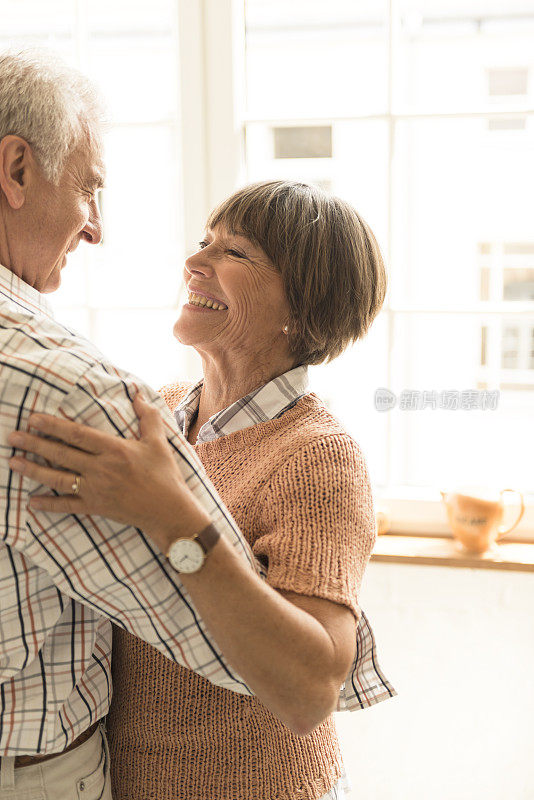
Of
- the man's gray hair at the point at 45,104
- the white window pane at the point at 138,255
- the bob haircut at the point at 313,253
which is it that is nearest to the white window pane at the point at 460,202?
the white window pane at the point at 138,255

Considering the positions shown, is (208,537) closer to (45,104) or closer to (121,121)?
(45,104)

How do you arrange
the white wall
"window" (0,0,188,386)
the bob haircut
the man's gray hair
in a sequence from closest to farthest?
1. the man's gray hair
2. the bob haircut
3. the white wall
4. "window" (0,0,188,386)

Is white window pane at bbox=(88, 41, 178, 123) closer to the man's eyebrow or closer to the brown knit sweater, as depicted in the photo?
the man's eyebrow

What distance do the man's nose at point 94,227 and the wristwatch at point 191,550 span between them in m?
0.53

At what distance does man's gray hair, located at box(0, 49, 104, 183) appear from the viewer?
37.4 inches

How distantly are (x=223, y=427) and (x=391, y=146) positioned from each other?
3.97 ft

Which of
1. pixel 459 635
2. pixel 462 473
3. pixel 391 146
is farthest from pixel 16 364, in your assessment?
pixel 462 473

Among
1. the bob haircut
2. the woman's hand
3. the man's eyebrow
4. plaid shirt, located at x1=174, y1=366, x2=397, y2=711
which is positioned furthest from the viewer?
the bob haircut

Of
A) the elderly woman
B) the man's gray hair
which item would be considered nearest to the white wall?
the elderly woman

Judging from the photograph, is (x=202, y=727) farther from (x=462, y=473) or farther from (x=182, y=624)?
(x=462, y=473)

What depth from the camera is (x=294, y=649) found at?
3.03ft

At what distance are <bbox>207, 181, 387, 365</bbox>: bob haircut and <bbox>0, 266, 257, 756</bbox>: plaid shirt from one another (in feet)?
1.72

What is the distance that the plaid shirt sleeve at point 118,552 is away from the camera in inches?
33.0

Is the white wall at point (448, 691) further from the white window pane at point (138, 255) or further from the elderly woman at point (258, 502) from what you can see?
the white window pane at point (138, 255)
